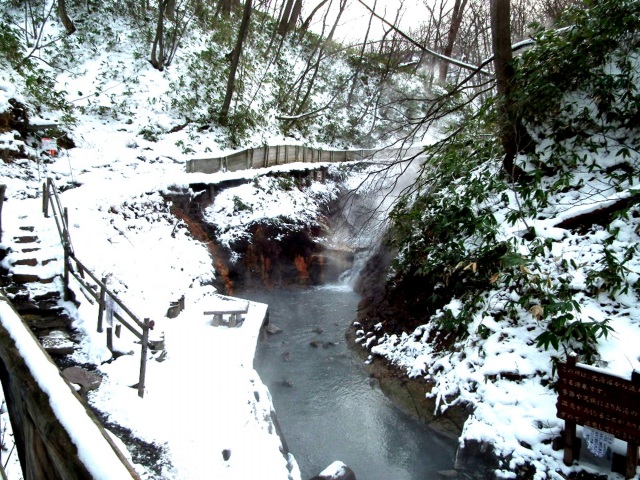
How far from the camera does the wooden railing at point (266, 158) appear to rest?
15516mm

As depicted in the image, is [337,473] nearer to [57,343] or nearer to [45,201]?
[57,343]

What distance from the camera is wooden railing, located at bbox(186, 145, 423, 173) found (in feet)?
50.9

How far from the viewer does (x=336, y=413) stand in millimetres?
8094

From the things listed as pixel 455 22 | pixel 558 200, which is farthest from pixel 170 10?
pixel 558 200

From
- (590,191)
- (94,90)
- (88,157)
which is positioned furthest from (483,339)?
(94,90)

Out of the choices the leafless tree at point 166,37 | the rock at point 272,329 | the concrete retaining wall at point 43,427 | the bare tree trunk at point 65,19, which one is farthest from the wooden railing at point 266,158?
the concrete retaining wall at point 43,427

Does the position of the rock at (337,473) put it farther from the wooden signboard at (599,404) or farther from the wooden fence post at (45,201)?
the wooden fence post at (45,201)

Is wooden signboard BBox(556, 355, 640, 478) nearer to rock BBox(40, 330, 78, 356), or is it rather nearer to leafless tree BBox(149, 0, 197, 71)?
rock BBox(40, 330, 78, 356)

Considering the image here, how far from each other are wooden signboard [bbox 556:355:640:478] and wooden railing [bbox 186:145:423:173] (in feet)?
27.5

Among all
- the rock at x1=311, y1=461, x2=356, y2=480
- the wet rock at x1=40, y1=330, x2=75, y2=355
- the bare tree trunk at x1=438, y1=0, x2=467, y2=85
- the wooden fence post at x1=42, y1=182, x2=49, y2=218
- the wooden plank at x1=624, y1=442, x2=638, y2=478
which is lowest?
the rock at x1=311, y1=461, x2=356, y2=480

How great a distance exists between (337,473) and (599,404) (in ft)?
12.0

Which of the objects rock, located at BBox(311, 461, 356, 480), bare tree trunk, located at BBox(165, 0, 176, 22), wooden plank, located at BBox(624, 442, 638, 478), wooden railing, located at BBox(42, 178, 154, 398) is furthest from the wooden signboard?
bare tree trunk, located at BBox(165, 0, 176, 22)

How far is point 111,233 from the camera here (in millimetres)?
10664

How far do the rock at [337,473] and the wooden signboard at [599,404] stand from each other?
2972 millimetres
